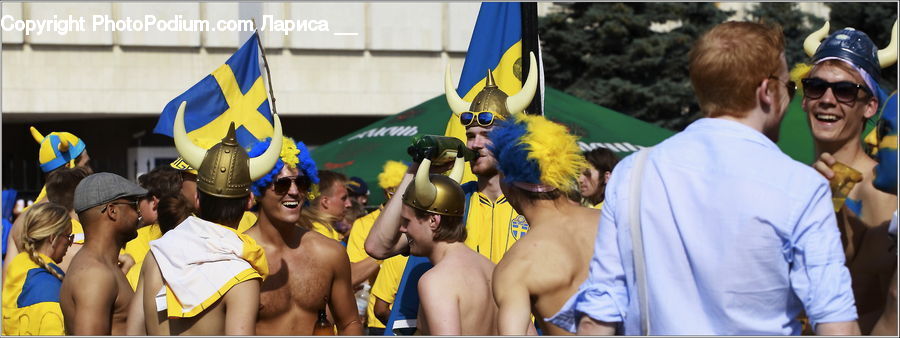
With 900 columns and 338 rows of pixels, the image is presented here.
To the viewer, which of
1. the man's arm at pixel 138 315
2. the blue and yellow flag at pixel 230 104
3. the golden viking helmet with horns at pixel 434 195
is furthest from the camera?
the blue and yellow flag at pixel 230 104

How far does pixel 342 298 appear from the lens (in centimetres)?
541

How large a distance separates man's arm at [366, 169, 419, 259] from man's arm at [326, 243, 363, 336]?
161 millimetres

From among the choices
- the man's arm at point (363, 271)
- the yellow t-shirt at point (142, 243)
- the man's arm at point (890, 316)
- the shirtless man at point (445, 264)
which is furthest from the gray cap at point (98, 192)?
the man's arm at point (890, 316)

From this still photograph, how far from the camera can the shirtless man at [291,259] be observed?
501 cm

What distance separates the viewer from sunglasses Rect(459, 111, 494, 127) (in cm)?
536

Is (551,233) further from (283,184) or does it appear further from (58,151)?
(58,151)

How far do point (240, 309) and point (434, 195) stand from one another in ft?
3.29

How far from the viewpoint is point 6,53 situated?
25062 millimetres

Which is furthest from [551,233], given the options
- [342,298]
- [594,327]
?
[342,298]

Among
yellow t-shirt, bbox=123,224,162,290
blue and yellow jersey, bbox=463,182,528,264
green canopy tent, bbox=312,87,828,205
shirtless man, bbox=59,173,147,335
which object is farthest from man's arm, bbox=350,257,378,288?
green canopy tent, bbox=312,87,828,205

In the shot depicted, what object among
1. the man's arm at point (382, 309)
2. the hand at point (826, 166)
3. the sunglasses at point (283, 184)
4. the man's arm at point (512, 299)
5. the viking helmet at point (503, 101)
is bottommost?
the man's arm at point (382, 309)

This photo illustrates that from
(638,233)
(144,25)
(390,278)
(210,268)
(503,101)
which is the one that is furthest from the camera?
(144,25)

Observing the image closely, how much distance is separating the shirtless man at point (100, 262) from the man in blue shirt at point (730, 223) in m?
2.79

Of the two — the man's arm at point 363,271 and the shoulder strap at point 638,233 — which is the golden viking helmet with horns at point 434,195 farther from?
the man's arm at point 363,271
